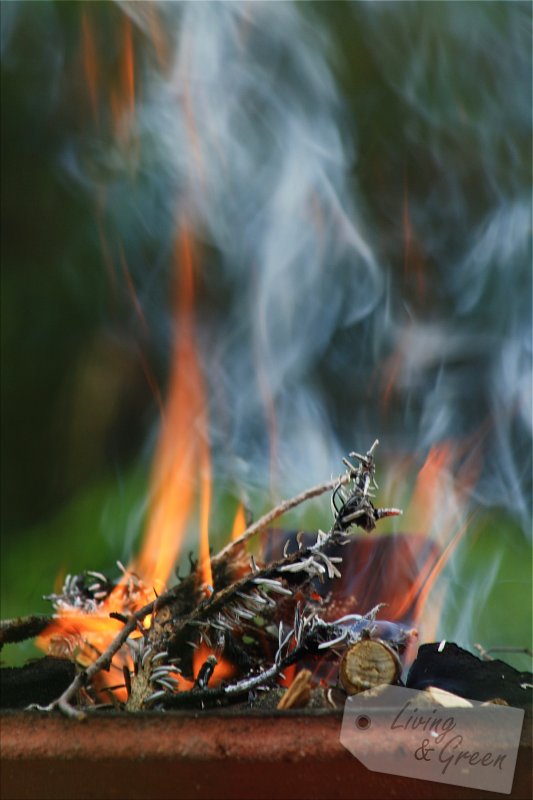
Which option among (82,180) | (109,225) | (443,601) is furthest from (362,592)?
(82,180)

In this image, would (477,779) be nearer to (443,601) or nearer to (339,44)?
(443,601)

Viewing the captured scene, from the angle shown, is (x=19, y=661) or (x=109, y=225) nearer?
(x=19, y=661)

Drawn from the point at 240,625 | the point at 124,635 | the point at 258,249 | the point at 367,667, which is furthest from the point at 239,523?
the point at 258,249

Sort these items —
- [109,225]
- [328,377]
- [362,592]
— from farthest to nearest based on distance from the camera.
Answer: [109,225], [328,377], [362,592]

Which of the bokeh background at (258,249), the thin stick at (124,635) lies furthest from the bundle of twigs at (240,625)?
the bokeh background at (258,249)

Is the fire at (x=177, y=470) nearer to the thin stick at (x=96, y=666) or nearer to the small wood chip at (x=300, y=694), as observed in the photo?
the thin stick at (x=96, y=666)

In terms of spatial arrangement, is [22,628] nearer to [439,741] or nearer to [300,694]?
[300,694]
